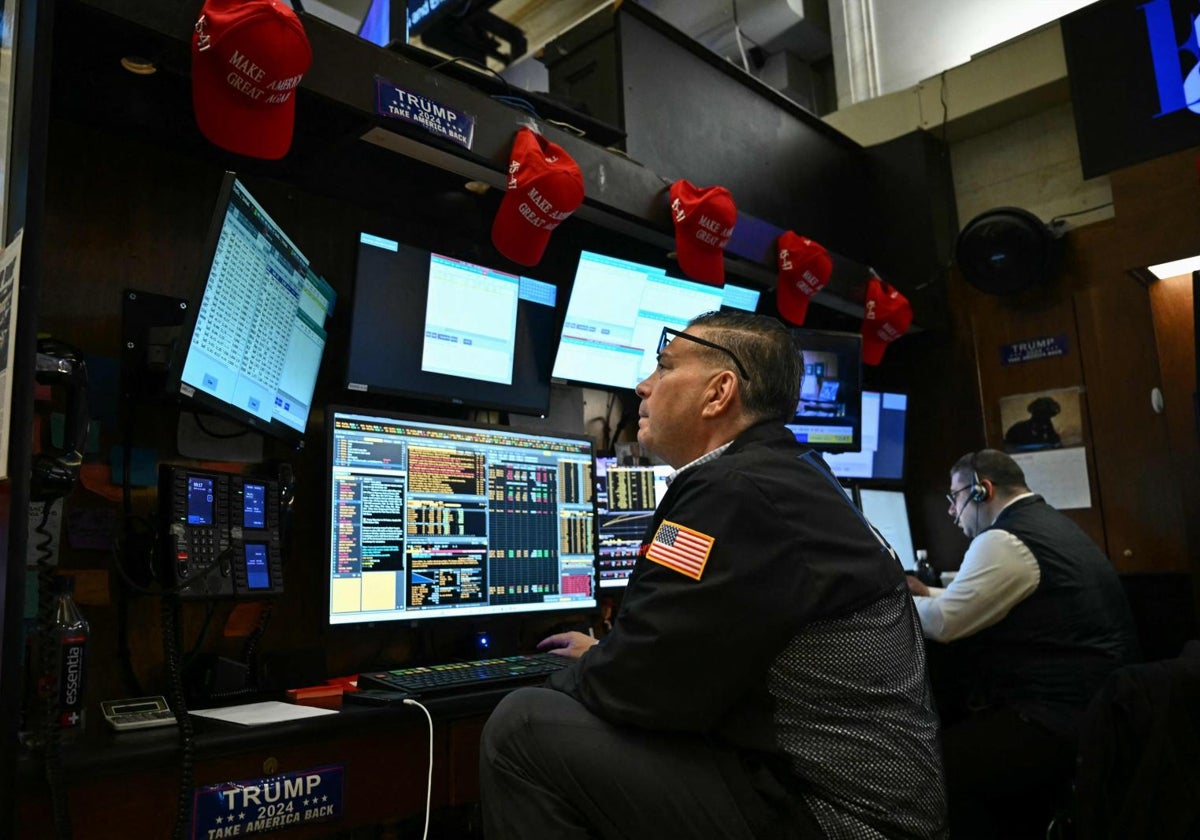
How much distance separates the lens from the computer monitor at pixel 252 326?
5.29 ft

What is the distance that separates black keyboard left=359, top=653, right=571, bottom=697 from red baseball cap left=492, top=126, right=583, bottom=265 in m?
1.00

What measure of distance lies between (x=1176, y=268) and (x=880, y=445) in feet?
4.19

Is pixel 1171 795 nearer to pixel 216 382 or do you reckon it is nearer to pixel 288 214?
pixel 216 382

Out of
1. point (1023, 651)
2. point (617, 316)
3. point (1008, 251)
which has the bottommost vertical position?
point (1023, 651)

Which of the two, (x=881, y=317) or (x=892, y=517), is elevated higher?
(x=881, y=317)

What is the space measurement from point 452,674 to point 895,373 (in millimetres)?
3036

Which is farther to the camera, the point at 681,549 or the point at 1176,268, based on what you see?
the point at 1176,268

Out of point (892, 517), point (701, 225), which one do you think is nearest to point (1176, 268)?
point (892, 517)

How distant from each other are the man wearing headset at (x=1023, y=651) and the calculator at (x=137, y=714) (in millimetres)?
2083

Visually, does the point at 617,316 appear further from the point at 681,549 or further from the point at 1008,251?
the point at 1008,251

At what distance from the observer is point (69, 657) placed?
4.51ft

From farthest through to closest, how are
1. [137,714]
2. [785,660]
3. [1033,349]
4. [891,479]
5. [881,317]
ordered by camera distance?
[891,479] → [1033,349] → [881,317] → [137,714] → [785,660]

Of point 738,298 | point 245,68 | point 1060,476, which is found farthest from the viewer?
point 1060,476

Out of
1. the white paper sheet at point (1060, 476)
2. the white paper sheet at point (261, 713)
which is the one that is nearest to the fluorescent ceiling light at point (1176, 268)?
the white paper sheet at point (1060, 476)
